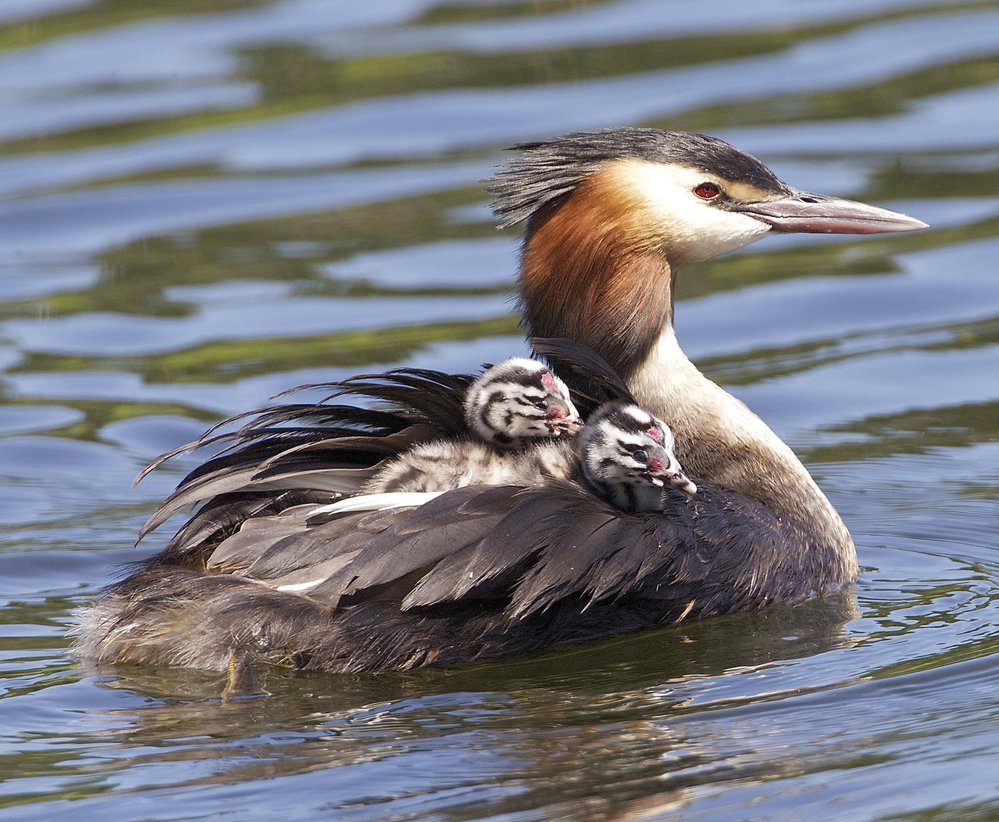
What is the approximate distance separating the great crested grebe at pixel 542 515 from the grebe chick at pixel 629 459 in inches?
2.7

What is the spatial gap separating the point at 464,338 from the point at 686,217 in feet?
11.4

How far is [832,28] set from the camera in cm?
1527

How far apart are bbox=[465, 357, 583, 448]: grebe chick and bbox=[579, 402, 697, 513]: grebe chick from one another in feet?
0.33

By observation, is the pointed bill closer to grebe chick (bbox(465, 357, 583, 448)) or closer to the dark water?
the dark water

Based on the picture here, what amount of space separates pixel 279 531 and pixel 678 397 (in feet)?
5.52

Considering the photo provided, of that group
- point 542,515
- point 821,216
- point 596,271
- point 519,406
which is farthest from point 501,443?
point 821,216

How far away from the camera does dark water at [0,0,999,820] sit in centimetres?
515

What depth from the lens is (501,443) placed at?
6164mm

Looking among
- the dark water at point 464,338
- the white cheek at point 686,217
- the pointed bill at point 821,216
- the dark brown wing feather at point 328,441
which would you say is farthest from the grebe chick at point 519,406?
the pointed bill at point 821,216

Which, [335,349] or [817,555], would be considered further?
[335,349]

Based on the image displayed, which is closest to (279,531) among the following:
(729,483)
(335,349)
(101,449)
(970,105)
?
(729,483)

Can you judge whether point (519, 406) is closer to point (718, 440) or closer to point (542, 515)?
point (542, 515)

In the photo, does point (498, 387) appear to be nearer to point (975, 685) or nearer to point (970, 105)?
point (975, 685)

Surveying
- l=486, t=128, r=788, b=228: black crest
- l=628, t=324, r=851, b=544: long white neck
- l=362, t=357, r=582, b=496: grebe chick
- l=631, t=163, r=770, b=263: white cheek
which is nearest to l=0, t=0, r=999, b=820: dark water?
l=628, t=324, r=851, b=544: long white neck
